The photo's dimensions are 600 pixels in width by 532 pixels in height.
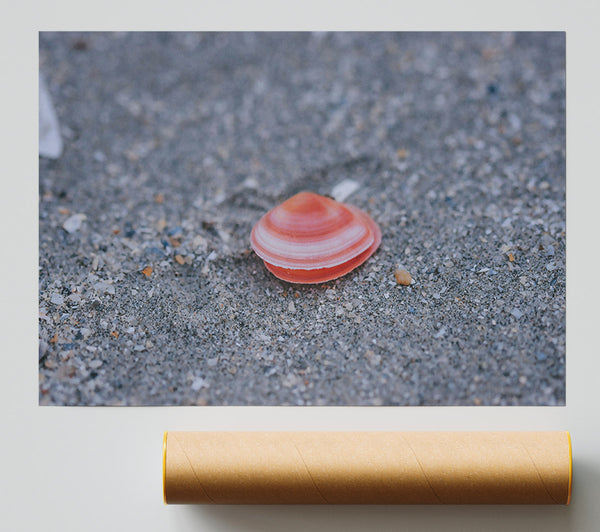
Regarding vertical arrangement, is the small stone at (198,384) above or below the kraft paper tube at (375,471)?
above

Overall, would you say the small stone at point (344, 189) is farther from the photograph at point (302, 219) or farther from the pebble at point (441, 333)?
the pebble at point (441, 333)

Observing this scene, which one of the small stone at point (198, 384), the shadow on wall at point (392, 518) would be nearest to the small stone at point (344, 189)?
the small stone at point (198, 384)

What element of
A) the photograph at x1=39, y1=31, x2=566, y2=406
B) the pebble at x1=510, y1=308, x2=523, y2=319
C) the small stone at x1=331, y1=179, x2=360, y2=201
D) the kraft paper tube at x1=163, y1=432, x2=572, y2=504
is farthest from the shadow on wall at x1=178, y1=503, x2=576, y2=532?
the small stone at x1=331, y1=179, x2=360, y2=201

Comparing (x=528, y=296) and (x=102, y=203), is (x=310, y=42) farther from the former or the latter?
(x=528, y=296)

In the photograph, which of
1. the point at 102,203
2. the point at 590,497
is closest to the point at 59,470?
the point at 102,203

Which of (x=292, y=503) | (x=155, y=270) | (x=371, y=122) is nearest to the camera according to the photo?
(x=292, y=503)

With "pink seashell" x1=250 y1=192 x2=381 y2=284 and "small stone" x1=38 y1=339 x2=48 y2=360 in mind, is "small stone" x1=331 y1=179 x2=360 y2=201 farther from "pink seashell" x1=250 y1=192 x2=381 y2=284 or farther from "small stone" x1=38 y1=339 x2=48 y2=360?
"small stone" x1=38 y1=339 x2=48 y2=360

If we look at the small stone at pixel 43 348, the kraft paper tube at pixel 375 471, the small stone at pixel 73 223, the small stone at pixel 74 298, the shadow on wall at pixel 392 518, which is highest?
the small stone at pixel 73 223

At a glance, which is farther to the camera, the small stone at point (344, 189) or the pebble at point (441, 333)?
the small stone at point (344, 189)
